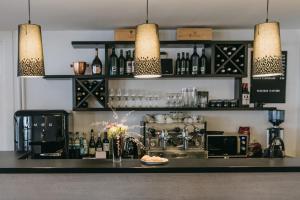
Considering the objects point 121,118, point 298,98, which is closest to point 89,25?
point 121,118

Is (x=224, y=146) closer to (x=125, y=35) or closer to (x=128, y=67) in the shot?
(x=128, y=67)

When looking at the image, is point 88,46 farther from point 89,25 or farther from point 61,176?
point 61,176

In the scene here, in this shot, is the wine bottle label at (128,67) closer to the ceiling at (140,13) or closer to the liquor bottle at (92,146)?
the ceiling at (140,13)

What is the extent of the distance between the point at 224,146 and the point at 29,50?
2.70 metres

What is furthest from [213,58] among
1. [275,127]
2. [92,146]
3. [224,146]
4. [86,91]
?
[92,146]

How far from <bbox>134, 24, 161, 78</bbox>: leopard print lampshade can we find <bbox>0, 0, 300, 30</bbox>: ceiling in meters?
0.90

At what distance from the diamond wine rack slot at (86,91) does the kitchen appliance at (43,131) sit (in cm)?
28

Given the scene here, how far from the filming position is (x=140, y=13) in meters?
3.22

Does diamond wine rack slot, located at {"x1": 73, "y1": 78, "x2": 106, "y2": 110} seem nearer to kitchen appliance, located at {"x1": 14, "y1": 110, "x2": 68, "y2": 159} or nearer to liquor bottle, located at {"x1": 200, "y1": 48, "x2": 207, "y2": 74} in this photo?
kitchen appliance, located at {"x1": 14, "y1": 110, "x2": 68, "y2": 159}

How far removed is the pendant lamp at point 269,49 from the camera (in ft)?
6.29

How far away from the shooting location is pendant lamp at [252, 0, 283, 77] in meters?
1.92

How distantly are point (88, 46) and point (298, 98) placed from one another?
3.06 metres

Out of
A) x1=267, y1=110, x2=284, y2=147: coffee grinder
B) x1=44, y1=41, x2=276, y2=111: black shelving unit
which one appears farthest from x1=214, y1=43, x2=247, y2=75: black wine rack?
x1=267, y1=110, x2=284, y2=147: coffee grinder

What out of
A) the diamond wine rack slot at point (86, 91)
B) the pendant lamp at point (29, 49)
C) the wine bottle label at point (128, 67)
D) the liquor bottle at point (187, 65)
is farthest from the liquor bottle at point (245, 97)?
the pendant lamp at point (29, 49)
